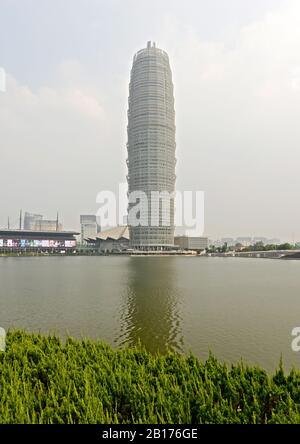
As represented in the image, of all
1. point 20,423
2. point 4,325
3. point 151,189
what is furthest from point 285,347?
point 151,189

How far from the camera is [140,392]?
676 cm

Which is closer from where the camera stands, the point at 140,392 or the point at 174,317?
the point at 140,392

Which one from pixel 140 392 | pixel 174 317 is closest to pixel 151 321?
pixel 174 317

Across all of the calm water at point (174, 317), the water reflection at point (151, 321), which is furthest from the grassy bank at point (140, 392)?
the calm water at point (174, 317)

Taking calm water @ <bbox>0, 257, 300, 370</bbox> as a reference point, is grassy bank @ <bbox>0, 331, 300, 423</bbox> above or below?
above

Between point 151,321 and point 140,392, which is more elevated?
point 140,392

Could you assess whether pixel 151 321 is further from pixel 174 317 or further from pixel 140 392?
pixel 140 392

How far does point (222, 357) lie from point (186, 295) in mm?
19959

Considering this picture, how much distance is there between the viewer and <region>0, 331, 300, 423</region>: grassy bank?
5.95m

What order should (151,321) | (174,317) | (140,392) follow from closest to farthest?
(140,392), (151,321), (174,317)

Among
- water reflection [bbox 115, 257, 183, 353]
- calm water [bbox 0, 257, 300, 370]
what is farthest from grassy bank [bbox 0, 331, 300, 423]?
calm water [bbox 0, 257, 300, 370]

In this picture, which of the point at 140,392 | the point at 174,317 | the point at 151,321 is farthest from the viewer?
the point at 174,317

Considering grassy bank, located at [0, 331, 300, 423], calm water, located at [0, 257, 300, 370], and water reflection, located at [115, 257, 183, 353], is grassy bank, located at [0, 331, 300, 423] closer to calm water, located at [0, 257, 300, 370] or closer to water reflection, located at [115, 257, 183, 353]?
water reflection, located at [115, 257, 183, 353]

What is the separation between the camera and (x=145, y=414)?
6.18 metres
